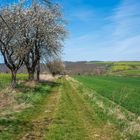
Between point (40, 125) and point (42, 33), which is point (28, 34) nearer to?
point (42, 33)

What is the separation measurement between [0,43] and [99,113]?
20859mm

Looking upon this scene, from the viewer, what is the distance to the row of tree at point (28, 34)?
36500mm

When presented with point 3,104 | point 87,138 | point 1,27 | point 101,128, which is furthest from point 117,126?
point 1,27

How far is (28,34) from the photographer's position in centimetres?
4622

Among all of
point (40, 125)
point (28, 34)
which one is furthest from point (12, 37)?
point (40, 125)

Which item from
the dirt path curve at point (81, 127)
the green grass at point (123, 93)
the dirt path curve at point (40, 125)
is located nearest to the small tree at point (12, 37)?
the green grass at point (123, 93)

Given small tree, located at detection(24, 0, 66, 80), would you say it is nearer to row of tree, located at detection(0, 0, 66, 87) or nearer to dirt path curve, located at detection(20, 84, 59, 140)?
row of tree, located at detection(0, 0, 66, 87)

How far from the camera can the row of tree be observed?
36500mm

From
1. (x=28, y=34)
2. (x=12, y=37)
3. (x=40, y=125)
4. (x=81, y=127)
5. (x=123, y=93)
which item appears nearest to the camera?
(x=81, y=127)

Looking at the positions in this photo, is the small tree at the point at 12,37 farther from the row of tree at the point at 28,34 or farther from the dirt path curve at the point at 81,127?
the dirt path curve at the point at 81,127

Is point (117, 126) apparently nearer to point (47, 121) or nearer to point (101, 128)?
point (101, 128)

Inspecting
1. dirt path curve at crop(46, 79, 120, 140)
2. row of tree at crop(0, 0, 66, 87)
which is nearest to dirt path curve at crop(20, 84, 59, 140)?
dirt path curve at crop(46, 79, 120, 140)

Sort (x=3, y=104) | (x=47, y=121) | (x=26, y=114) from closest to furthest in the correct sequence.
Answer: (x=47, y=121)
(x=26, y=114)
(x=3, y=104)

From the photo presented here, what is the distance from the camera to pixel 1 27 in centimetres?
3541
